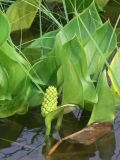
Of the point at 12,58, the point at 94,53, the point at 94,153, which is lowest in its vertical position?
the point at 94,153

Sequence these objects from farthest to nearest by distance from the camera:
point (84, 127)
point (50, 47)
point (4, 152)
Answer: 1. point (50, 47)
2. point (84, 127)
3. point (4, 152)

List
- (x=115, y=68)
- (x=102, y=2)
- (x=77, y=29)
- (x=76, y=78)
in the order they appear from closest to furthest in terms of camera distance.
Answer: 1. (x=76, y=78)
2. (x=115, y=68)
3. (x=77, y=29)
4. (x=102, y=2)

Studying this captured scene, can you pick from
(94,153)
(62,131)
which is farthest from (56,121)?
(94,153)

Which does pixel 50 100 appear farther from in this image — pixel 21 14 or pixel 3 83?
pixel 21 14

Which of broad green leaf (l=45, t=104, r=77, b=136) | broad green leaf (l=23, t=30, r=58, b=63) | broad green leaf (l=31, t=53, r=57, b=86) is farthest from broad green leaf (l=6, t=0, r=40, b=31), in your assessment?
broad green leaf (l=45, t=104, r=77, b=136)

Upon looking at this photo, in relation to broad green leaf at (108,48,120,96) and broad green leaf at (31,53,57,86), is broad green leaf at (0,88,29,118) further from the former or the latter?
broad green leaf at (108,48,120,96)

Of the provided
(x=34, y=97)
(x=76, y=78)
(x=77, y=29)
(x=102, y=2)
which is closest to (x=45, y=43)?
(x=77, y=29)

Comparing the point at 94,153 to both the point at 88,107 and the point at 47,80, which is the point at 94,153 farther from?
the point at 47,80

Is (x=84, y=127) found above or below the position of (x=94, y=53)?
below
